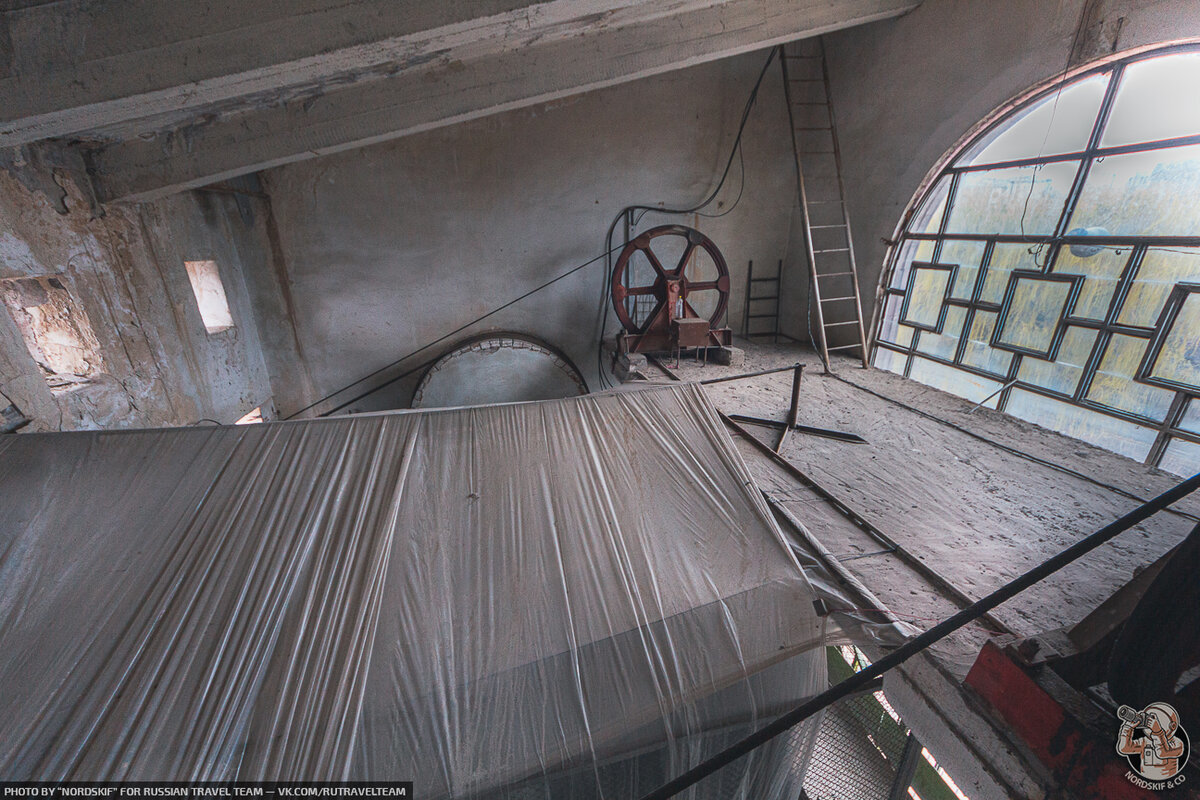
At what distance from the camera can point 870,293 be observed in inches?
177

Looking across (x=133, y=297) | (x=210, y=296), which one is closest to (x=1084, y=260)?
(x=133, y=297)

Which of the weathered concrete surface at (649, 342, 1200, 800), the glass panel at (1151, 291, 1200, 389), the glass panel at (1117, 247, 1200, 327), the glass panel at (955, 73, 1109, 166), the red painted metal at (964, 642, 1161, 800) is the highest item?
the glass panel at (955, 73, 1109, 166)

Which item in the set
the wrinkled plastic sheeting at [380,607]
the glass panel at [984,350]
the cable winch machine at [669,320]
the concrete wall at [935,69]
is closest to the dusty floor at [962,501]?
the glass panel at [984,350]

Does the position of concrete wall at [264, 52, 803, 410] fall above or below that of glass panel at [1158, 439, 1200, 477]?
above

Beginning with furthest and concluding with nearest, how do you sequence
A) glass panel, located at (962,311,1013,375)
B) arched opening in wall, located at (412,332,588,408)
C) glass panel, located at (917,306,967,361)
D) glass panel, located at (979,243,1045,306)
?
1. arched opening in wall, located at (412,332,588,408)
2. glass panel, located at (917,306,967,361)
3. glass panel, located at (962,311,1013,375)
4. glass panel, located at (979,243,1045,306)

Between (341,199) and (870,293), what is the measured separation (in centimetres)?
547

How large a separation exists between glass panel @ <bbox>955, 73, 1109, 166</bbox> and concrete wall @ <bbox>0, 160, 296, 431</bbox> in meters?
6.22

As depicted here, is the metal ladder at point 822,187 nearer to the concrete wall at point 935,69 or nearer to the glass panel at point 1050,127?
the concrete wall at point 935,69

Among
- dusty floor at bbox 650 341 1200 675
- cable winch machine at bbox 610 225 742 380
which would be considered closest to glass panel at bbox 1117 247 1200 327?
dusty floor at bbox 650 341 1200 675

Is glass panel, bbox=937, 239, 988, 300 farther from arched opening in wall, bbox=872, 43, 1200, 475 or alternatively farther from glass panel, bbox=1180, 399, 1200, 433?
Answer: glass panel, bbox=1180, 399, 1200, 433

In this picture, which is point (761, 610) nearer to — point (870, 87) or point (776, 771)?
point (776, 771)

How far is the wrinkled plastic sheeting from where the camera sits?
1.03 metres

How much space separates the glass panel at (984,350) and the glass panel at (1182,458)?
0.99 metres

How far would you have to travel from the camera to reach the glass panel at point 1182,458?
2.56m
